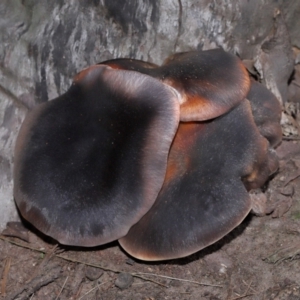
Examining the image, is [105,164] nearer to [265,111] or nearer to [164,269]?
[164,269]

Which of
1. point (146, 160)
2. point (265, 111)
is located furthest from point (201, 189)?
point (265, 111)

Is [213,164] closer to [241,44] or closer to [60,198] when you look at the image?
[60,198]

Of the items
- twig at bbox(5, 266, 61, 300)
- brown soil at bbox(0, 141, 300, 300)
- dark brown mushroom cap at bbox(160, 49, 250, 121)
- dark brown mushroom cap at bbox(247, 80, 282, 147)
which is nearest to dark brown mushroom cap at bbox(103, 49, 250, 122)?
dark brown mushroom cap at bbox(160, 49, 250, 121)

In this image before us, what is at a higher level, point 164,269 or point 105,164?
point 105,164

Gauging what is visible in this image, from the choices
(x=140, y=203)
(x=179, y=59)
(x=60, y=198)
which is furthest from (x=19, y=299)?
(x=179, y=59)

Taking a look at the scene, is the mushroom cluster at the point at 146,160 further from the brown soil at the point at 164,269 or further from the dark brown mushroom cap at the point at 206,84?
the brown soil at the point at 164,269

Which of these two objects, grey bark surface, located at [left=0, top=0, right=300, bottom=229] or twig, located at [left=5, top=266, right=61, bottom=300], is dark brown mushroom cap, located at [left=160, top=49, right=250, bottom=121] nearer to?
grey bark surface, located at [left=0, top=0, right=300, bottom=229]

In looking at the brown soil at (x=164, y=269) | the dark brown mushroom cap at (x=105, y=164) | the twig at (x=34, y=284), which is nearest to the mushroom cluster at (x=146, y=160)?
the dark brown mushroom cap at (x=105, y=164)
